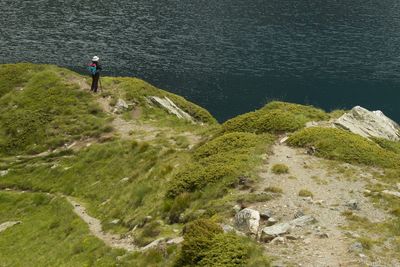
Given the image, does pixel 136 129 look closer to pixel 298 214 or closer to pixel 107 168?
pixel 107 168

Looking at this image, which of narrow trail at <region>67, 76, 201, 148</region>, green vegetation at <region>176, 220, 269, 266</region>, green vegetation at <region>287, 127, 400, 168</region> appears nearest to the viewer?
green vegetation at <region>176, 220, 269, 266</region>

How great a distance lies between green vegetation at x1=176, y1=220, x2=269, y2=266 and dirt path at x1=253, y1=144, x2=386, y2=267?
114 cm

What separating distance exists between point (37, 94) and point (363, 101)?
81.4 meters

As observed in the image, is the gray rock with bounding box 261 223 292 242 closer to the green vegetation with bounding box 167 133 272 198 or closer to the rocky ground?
the rocky ground

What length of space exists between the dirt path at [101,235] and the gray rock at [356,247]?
13021 millimetres

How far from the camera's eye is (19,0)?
595ft

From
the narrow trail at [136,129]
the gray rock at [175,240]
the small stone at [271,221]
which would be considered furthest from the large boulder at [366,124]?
the gray rock at [175,240]

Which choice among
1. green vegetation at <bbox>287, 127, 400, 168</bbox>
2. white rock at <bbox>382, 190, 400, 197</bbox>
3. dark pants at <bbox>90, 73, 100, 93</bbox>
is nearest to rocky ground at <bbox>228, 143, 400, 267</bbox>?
green vegetation at <bbox>287, 127, 400, 168</bbox>

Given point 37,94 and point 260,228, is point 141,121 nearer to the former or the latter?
point 37,94

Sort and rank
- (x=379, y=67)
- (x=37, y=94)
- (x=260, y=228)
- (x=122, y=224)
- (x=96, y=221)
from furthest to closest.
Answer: (x=379, y=67)
(x=37, y=94)
(x=96, y=221)
(x=122, y=224)
(x=260, y=228)

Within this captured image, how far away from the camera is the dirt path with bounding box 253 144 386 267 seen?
2331cm

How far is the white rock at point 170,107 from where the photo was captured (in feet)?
207

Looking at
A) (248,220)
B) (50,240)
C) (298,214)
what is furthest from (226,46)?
Result: (248,220)

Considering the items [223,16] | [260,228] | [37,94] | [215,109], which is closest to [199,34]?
[223,16]
